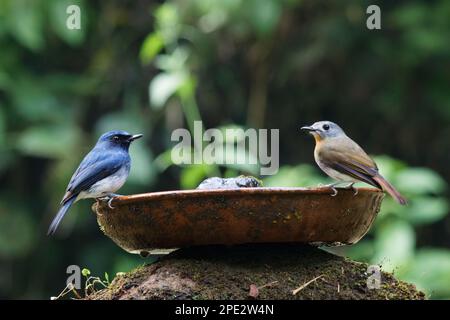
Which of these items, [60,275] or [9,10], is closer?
[9,10]

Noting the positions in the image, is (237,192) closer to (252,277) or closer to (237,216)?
(237,216)

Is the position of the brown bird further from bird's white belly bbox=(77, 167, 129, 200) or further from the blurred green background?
the blurred green background

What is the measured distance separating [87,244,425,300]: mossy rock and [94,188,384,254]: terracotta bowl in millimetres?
109

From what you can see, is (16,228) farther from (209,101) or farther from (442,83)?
(442,83)

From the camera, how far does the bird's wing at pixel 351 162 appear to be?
440 centimetres

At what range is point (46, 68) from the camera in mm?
9898

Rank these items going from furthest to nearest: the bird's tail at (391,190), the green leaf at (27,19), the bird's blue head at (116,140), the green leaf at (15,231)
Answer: the green leaf at (15,231), the green leaf at (27,19), the bird's blue head at (116,140), the bird's tail at (391,190)

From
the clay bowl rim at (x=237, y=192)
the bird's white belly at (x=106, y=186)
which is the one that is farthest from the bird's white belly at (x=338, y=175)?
the bird's white belly at (x=106, y=186)

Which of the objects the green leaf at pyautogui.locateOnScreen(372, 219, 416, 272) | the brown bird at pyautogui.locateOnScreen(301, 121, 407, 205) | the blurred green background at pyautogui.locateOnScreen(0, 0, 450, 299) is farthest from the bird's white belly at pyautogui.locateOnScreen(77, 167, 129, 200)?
the blurred green background at pyautogui.locateOnScreen(0, 0, 450, 299)

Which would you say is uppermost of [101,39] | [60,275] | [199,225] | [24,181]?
[101,39]

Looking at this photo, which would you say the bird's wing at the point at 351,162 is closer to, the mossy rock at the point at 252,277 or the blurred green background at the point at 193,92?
the mossy rock at the point at 252,277

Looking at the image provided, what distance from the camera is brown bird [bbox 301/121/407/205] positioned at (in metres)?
4.38
